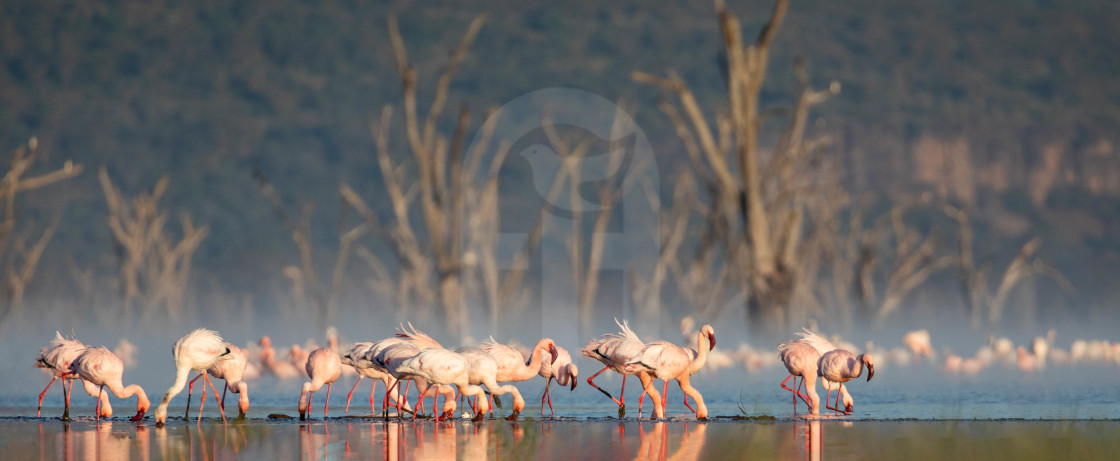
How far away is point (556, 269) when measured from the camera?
204ft

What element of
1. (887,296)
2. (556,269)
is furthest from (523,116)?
(887,296)

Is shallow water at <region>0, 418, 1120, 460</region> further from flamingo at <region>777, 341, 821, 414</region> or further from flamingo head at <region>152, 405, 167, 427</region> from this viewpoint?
flamingo at <region>777, 341, 821, 414</region>

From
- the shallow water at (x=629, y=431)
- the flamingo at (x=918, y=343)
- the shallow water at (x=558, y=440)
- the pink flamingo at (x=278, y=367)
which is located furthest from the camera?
the flamingo at (x=918, y=343)

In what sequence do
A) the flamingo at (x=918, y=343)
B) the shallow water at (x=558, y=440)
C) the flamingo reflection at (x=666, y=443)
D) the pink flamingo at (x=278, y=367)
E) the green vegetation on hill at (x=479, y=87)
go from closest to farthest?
the flamingo reflection at (x=666, y=443)
the shallow water at (x=558, y=440)
the pink flamingo at (x=278, y=367)
the flamingo at (x=918, y=343)
the green vegetation on hill at (x=479, y=87)

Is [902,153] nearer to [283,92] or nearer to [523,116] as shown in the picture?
[523,116]

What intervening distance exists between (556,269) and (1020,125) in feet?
101

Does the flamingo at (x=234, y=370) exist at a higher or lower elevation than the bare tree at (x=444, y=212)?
lower

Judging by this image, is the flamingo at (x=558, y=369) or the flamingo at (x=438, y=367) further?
the flamingo at (x=558, y=369)

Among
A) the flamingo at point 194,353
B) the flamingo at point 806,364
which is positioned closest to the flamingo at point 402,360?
the flamingo at point 194,353

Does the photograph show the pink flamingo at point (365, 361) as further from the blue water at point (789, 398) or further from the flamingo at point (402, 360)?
the blue water at point (789, 398)

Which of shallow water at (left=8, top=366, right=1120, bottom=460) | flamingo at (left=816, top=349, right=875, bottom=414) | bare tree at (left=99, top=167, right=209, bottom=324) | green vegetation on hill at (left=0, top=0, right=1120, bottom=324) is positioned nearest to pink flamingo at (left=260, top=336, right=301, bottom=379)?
shallow water at (left=8, top=366, right=1120, bottom=460)

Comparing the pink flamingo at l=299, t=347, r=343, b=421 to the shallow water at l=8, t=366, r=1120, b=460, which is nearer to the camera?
the shallow water at l=8, t=366, r=1120, b=460

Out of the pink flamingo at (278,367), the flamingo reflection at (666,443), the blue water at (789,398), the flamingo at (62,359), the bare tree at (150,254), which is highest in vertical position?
the bare tree at (150,254)

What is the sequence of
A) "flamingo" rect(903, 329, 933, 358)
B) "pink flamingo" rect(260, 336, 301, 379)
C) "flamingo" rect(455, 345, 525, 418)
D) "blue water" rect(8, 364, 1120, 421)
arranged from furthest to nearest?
"flamingo" rect(903, 329, 933, 358) < "pink flamingo" rect(260, 336, 301, 379) < "blue water" rect(8, 364, 1120, 421) < "flamingo" rect(455, 345, 525, 418)
